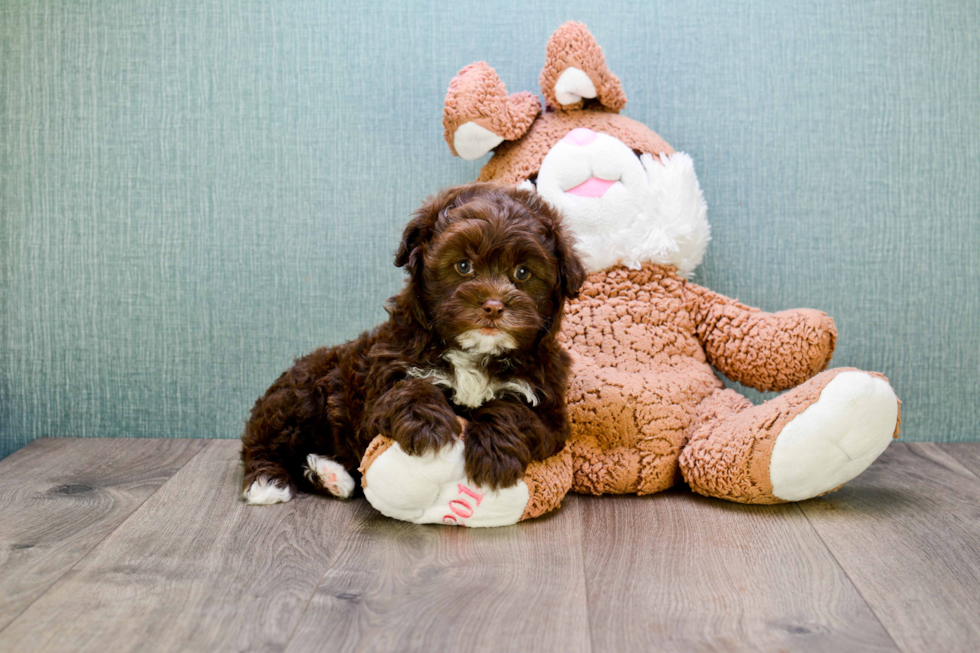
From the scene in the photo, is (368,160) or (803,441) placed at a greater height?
(368,160)

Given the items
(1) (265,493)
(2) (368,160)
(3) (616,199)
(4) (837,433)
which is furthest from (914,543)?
(2) (368,160)

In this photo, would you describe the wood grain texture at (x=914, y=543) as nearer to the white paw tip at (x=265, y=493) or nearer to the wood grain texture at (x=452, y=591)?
the wood grain texture at (x=452, y=591)

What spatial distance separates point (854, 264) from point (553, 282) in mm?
1138

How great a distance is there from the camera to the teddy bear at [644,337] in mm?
1633

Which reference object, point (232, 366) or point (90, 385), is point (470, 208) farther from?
point (90, 385)

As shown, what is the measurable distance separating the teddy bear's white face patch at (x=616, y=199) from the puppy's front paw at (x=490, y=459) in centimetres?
56

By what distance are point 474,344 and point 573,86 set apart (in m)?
0.76

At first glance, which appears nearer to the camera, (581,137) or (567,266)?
(567,266)

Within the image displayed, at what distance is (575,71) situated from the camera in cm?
189

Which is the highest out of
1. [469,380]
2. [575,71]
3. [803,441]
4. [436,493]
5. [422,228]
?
[575,71]

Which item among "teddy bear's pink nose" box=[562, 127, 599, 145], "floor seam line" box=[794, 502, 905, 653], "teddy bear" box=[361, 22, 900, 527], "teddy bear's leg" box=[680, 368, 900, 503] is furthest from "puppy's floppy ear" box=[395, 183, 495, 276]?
"floor seam line" box=[794, 502, 905, 653]

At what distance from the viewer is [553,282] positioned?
5.04ft

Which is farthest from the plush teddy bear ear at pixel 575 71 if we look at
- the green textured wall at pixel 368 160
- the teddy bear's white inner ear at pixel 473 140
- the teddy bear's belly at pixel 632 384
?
the teddy bear's belly at pixel 632 384

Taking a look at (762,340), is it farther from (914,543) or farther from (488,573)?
(488,573)
